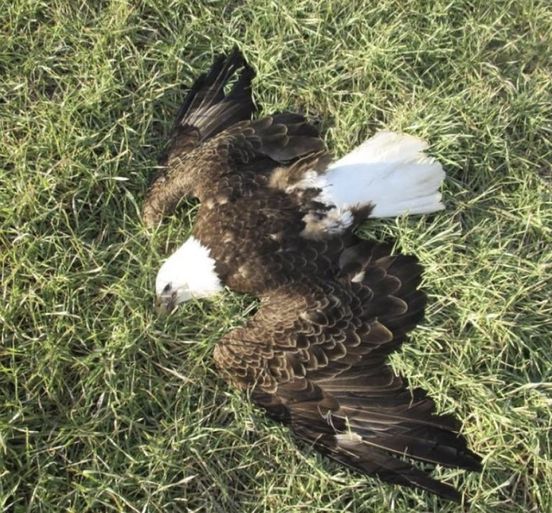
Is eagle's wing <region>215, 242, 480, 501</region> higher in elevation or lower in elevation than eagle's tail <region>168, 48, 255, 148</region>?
lower

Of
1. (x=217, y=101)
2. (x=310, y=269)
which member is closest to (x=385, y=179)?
(x=310, y=269)

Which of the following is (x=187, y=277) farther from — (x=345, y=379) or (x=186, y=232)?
(x=345, y=379)

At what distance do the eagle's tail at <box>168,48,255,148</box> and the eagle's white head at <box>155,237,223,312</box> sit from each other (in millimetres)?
627

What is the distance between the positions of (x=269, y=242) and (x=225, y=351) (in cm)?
49

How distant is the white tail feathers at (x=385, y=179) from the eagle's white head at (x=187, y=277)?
0.55m

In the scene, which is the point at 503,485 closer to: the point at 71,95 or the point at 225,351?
the point at 225,351

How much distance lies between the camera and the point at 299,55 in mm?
3438

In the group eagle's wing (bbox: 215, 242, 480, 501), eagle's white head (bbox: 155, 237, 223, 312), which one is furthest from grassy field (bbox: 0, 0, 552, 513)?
eagle's wing (bbox: 215, 242, 480, 501)

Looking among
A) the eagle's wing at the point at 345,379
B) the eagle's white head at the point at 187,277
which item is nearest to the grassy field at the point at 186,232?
the eagle's white head at the point at 187,277

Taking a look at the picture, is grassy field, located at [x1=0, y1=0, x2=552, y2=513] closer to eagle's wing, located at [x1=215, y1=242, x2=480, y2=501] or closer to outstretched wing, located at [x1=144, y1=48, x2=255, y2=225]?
outstretched wing, located at [x1=144, y1=48, x2=255, y2=225]

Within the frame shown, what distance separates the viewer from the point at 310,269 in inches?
110

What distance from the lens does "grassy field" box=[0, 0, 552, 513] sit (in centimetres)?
284

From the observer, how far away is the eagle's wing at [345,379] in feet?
8.50

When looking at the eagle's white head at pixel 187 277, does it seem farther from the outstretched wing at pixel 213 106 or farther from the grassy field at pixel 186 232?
the outstretched wing at pixel 213 106
